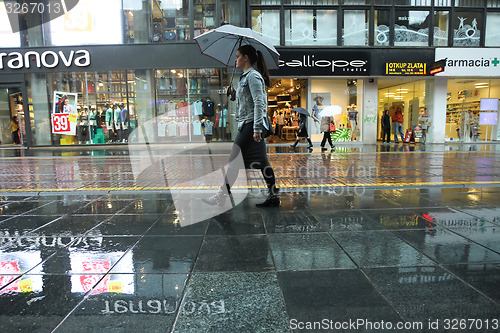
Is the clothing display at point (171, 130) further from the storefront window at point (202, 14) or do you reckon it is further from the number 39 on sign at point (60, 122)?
the number 39 on sign at point (60, 122)

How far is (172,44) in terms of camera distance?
17.6 meters

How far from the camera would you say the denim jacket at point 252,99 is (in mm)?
4625

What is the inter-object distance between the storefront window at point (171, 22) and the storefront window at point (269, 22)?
3545 mm

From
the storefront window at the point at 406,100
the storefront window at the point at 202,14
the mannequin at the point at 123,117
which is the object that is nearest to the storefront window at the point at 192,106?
the mannequin at the point at 123,117

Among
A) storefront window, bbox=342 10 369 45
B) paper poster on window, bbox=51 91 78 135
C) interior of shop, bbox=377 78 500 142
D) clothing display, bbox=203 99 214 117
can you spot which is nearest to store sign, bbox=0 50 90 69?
paper poster on window, bbox=51 91 78 135

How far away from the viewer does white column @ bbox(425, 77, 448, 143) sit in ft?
63.0

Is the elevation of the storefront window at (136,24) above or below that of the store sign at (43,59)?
above

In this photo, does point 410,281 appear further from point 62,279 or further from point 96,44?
point 96,44

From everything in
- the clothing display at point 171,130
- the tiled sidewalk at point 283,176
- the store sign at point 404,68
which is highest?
the store sign at point 404,68

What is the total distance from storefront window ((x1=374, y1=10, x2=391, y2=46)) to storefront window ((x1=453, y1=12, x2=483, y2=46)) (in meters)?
3.70

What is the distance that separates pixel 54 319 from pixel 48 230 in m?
2.20

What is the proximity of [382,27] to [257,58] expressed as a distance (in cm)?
1614

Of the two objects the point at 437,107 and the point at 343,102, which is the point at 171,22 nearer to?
the point at 343,102

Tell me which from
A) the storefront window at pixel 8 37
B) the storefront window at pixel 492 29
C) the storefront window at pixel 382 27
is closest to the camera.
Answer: the storefront window at pixel 8 37
